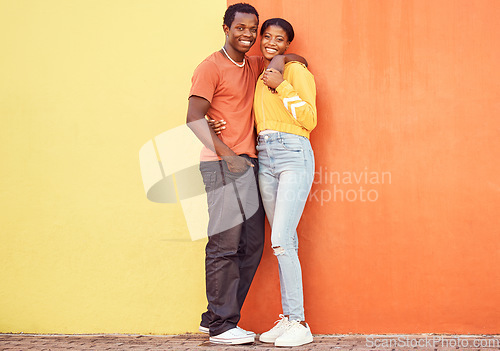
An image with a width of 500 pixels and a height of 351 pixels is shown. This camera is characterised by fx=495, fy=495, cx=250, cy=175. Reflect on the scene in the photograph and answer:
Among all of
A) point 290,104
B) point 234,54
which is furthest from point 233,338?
point 234,54

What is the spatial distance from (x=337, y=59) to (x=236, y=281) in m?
1.46

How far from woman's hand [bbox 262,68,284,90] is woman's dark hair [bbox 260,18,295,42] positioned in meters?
0.33

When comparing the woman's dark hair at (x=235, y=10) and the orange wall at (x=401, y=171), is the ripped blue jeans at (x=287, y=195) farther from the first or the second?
the woman's dark hair at (x=235, y=10)

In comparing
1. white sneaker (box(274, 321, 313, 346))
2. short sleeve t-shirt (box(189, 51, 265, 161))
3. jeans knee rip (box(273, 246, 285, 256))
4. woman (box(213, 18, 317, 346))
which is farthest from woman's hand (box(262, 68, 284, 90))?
white sneaker (box(274, 321, 313, 346))

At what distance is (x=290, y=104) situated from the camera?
267 centimetres

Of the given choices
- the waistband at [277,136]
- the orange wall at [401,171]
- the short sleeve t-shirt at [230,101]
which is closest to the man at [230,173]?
the short sleeve t-shirt at [230,101]

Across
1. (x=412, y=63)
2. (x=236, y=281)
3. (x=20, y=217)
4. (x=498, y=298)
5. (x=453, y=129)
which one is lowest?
(x=498, y=298)

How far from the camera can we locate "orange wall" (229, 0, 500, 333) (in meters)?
2.89

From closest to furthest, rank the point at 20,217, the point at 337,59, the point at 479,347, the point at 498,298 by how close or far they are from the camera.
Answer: the point at 479,347
the point at 498,298
the point at 337,59
the point at 20,217

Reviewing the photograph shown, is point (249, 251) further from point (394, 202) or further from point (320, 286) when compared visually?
point (394, 202)

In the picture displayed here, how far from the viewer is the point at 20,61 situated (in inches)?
128

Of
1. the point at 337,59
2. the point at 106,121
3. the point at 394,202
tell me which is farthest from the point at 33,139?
the point at 394,202

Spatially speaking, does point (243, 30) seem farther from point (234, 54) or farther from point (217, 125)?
point (217, 125)

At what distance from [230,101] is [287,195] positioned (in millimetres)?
636
